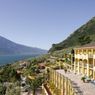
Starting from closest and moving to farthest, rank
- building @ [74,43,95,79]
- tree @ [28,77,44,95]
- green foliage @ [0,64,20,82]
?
building @ [74,43,95,79] < tree @ [28,77,44,95] < green foliage @ [0,64,20,82]

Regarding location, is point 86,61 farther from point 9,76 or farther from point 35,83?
point 9,76

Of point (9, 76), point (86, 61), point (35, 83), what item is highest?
point (86, 61)

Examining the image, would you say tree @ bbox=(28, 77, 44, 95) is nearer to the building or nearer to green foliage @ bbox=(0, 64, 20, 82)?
green foliage @ bbox=(0, 64, 20, 82)

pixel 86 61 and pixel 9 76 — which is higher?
pixel 86 61

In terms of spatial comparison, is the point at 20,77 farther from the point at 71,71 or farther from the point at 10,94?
the point at 71,71

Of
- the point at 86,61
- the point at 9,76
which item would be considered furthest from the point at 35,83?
the point at 86,61

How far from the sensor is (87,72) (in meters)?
34.2

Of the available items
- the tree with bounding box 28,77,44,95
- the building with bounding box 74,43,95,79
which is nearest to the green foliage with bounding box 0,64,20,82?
the tree with bounding box 28,77,44,95

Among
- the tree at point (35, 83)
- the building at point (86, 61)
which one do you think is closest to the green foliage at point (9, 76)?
the tree at point (35, 83)

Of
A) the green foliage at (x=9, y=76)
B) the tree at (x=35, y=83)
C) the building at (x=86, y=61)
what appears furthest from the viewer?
the green foliage at (x=9, y=76)

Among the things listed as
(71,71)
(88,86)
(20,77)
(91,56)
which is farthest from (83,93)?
(20,77)

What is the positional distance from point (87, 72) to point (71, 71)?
795cm

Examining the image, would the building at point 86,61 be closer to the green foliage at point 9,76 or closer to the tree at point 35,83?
the tree at point 35,83

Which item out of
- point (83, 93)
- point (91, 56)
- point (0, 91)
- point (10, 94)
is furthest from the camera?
point (0, 91)
